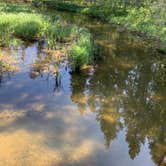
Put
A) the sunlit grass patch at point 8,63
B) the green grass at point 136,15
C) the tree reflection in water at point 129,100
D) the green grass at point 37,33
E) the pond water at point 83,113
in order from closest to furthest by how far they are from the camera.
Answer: the pond water at point 83,113 < the tree reflection in water at point 129,100 < the sunlit grass patch at point 8,63 < the green grass at point 37,33 < the green grass at point 136,15

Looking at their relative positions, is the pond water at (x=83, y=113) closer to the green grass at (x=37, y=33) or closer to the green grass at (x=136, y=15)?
the green grass at (x=37, y=33)

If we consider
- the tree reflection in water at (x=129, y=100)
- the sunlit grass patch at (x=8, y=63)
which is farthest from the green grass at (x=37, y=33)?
the tree reflection in water at (x=129, y=100)

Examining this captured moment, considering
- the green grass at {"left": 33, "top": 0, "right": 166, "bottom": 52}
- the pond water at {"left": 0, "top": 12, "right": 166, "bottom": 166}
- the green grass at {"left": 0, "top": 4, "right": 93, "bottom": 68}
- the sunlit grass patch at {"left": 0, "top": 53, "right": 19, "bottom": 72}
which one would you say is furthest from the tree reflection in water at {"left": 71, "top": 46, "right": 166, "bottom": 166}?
the green grass at {"left": 33, "top": 0, "right": 166, "bottom": 52}

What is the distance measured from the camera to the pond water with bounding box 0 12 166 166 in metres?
10.1

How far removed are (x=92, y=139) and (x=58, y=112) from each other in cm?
231

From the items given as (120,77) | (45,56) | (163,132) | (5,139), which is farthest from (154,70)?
(5,139)

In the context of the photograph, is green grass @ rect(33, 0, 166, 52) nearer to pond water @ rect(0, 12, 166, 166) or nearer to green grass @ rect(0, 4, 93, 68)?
green grass @ rect(0, 4, 93, 68)

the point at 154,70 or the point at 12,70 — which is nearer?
the point at 12,70

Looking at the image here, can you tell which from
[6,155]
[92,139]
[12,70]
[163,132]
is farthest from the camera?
[12,70]

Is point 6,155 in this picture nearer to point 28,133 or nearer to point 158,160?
point 28,133

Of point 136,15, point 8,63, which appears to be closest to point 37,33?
point 8,63

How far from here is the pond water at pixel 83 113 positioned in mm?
10125

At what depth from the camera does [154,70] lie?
19781 mm

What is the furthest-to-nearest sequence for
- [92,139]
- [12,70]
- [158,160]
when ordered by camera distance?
[12,70] → [92,139] → [158,160]
